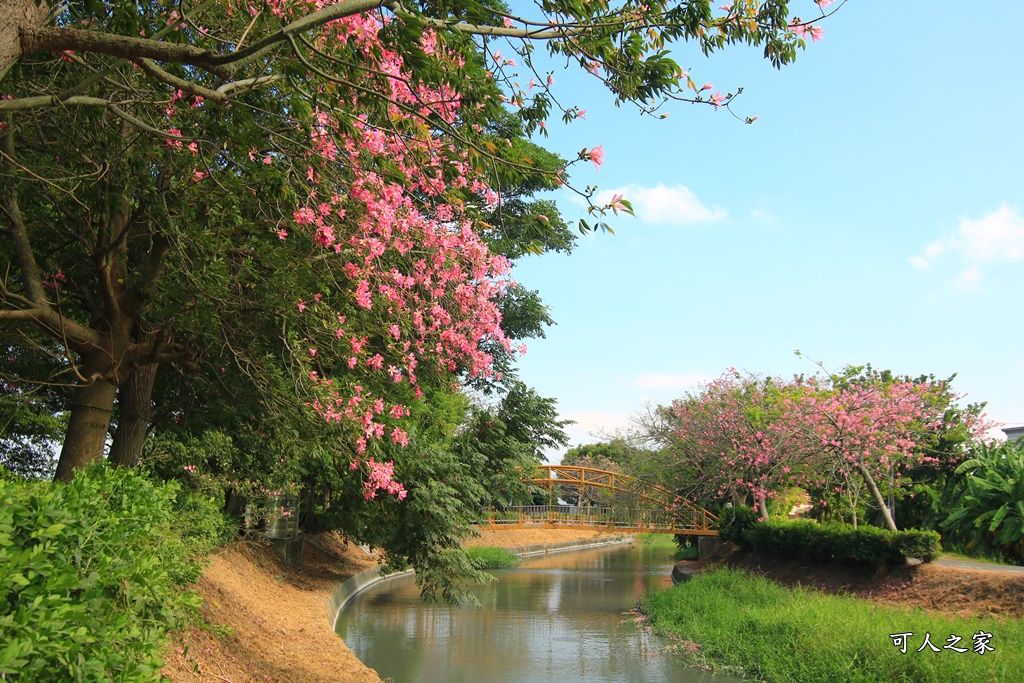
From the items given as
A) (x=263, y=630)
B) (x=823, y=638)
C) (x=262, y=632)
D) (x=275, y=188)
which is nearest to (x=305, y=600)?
(x=263, y=630)

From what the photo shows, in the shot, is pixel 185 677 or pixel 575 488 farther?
pixel 575 488

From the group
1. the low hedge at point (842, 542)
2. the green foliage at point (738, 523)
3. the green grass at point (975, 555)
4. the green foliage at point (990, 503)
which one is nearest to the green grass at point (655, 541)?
the green foliage at point (738, 523)

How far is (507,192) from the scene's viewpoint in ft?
70.4

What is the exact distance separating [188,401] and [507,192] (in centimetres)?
1169

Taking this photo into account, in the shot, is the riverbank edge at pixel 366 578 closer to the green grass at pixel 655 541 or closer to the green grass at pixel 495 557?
the green grass at pixel 495 557

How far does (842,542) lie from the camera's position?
53.5 feet

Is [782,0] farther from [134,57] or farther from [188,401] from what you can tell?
[188,401]

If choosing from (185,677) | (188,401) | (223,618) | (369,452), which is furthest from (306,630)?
(185,677)

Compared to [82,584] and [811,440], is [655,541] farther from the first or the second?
[82,584]

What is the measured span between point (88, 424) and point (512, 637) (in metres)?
9.25

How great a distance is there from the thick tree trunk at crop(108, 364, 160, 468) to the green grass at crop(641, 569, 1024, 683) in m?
8.79

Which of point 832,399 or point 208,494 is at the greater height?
point 832,399

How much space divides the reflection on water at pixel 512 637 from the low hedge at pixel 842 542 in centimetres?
397

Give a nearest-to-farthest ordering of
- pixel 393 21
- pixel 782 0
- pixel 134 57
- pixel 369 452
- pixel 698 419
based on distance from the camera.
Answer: pixel 134 57 → pixel 393 21 → pixel 782 0 → pixel 369 452 → pixel 698 419
